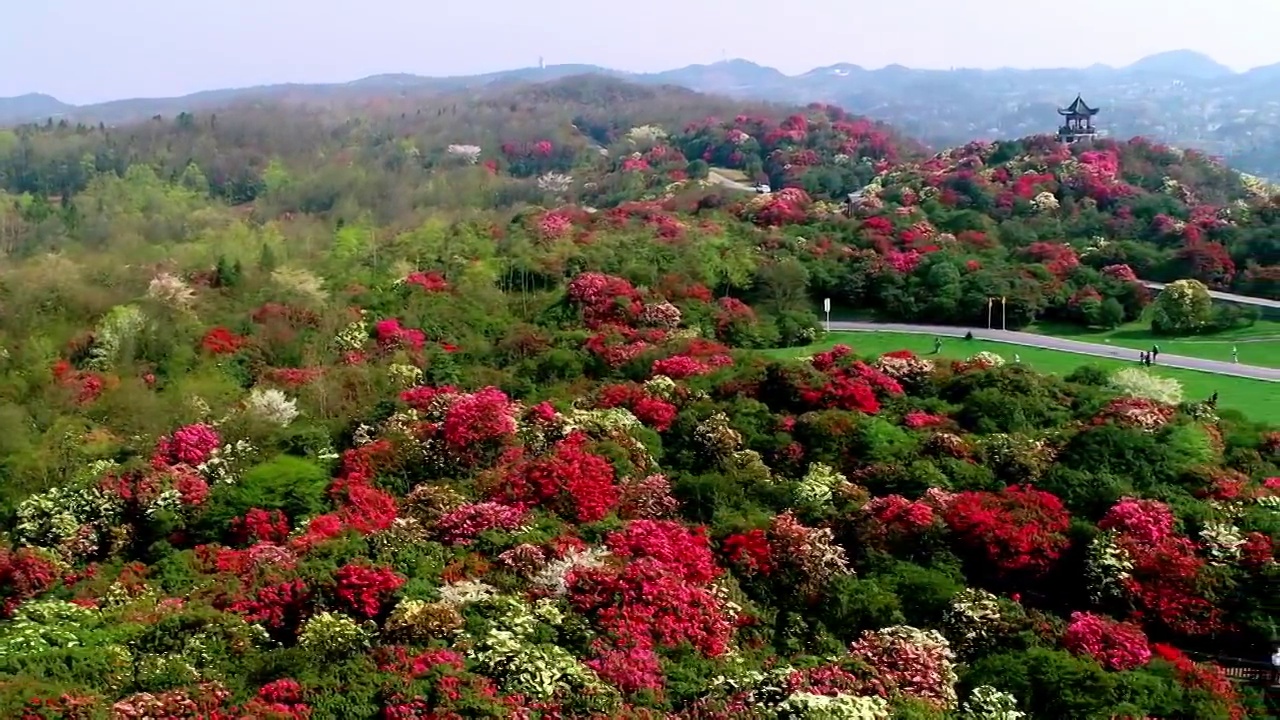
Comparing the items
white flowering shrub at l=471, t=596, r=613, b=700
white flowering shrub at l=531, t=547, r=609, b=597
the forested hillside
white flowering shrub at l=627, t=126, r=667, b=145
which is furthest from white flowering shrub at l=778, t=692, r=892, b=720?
white flowering shrub at l=627, t=126, r=667, b=145

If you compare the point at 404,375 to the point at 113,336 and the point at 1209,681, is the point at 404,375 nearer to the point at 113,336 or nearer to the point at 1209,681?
the point at 113,336

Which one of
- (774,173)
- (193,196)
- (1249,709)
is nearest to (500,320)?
(1249,709)

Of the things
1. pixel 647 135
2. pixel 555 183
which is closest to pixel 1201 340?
pixel 555 183

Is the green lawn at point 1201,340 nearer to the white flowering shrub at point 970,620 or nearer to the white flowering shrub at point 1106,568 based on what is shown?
the white flowering shrub at point 1106,568

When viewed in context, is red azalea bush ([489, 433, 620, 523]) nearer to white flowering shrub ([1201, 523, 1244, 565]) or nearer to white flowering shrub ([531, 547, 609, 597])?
white flowering shrub ([531, 547, 609, 597])

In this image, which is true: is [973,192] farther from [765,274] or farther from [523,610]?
[523,610]

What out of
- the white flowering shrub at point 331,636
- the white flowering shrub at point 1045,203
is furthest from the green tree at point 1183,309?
the white flowering shrub at point 331,636
